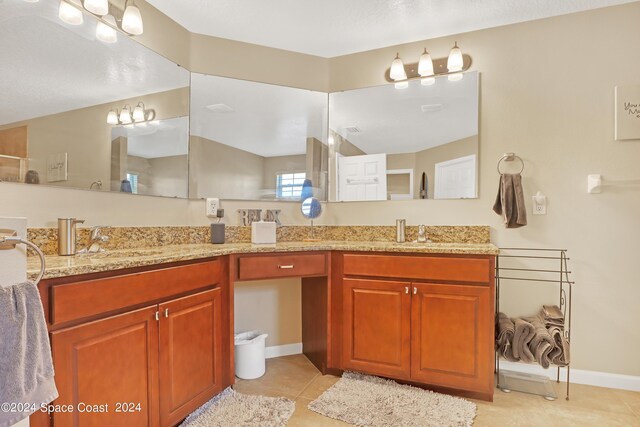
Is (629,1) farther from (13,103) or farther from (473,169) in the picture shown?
(13,103)

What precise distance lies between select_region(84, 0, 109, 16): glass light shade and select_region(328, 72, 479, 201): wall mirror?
1573mm

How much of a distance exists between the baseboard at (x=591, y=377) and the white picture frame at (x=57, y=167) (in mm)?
2872

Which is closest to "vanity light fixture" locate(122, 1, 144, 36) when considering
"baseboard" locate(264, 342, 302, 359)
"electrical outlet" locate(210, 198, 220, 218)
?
"electrical outlet" locate(210, 198, 220, 218)

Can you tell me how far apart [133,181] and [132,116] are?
384 millimetres

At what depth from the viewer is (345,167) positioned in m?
2.73

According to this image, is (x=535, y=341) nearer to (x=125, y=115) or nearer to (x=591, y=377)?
(x=591, y=377)

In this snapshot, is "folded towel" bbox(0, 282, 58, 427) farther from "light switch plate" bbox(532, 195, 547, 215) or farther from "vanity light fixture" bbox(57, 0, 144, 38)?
"light switch plate" bbox(532, 195, 547, 215)

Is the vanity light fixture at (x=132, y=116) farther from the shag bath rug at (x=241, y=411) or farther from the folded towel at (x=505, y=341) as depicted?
the folded towel at (x=505, y=341)

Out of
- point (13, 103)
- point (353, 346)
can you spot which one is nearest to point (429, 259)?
point (353, 346)

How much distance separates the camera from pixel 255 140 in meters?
2.57

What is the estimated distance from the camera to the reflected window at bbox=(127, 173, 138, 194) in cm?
202

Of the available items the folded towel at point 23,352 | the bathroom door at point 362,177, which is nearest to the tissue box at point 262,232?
the bathroom door at point 362,177

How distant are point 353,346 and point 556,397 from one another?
3.94 feet

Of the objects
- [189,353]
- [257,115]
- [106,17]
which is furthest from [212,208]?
[106,17]
